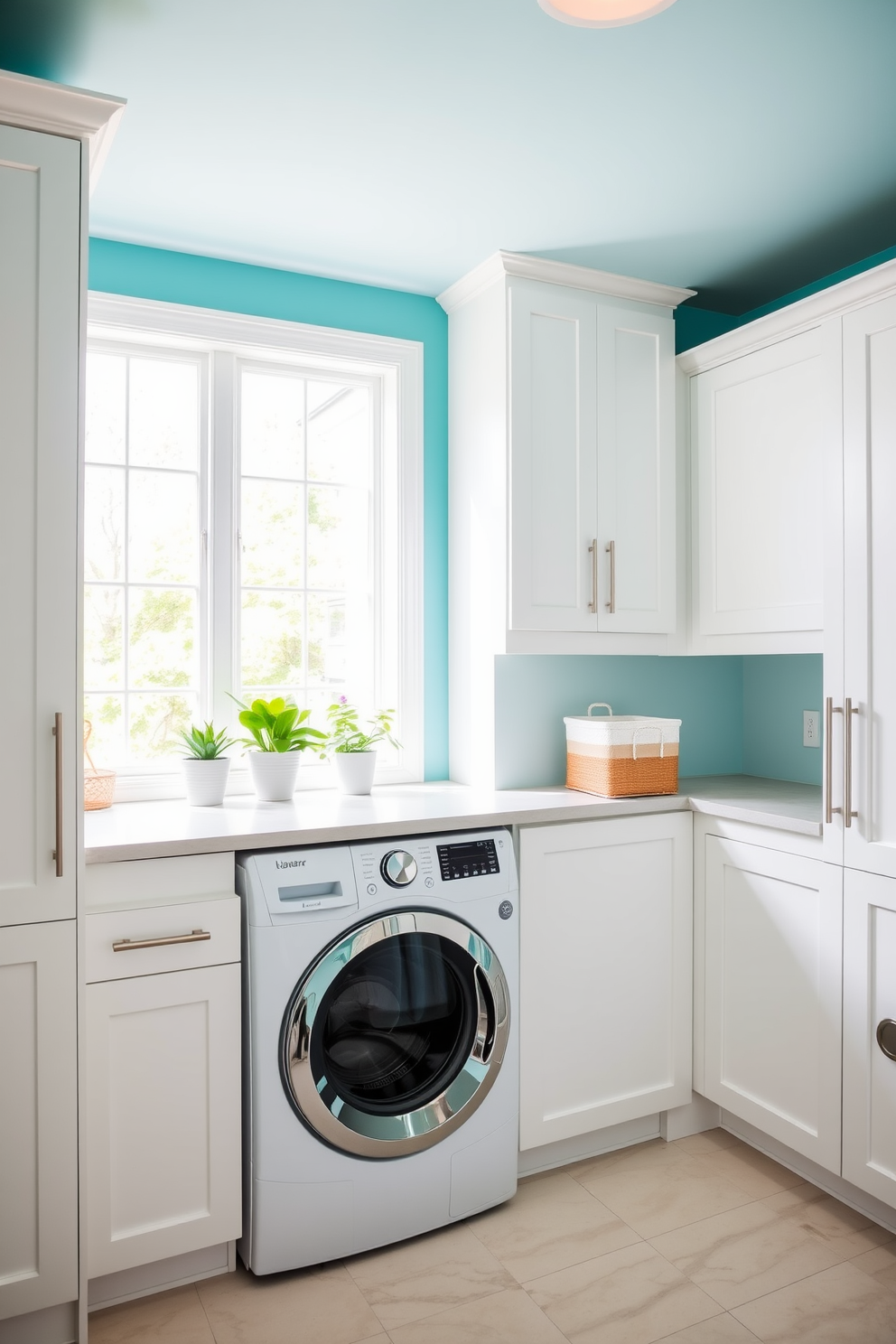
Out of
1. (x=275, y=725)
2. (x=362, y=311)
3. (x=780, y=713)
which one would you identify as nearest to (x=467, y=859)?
(x=275, y=725)

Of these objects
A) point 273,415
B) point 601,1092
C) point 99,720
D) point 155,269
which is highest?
point 155,269

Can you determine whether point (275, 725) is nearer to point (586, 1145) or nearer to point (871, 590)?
point (586, 1145)

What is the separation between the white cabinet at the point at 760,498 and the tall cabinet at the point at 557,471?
10 centimetres

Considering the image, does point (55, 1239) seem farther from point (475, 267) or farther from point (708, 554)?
point (475, 267)

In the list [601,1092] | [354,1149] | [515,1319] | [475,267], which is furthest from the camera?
[475,267]

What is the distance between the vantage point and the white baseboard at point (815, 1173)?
2.14m

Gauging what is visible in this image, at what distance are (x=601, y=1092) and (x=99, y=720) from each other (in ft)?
5.57

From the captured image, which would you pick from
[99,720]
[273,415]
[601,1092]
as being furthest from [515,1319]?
[273,415]

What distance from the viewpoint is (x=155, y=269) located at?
254cm

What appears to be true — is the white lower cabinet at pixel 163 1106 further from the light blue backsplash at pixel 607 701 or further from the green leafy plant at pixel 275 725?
the light blue backsplash at pixel 607 701

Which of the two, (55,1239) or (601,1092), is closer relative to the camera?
(55,1239)

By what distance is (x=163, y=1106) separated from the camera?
6.18 ft

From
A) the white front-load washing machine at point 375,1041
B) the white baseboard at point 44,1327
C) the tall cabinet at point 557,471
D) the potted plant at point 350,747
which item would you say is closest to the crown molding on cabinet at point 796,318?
the tall cabinet at point 557,471

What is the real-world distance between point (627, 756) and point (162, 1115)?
1.43 meters
